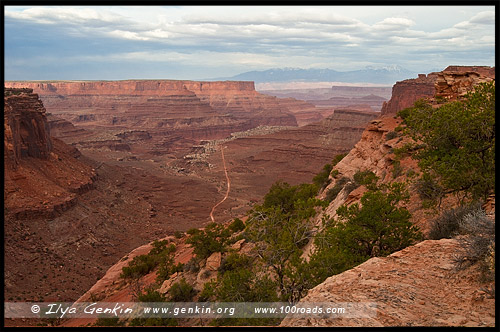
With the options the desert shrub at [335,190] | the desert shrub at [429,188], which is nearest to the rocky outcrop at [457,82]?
the desert shrub at [335,190]

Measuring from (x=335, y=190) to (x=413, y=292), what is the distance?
16.9 metres

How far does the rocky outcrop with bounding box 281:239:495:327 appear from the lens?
272 inches

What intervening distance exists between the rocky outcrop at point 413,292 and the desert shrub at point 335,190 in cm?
1462

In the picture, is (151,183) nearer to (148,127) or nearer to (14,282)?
(14,282)

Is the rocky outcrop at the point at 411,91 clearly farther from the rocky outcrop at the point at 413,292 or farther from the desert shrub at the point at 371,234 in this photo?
the rocky outcrop at the point at 413,292

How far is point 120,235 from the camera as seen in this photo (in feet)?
121

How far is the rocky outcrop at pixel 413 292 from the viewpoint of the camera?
6898 millimetres

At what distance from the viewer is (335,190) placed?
24.5 meters

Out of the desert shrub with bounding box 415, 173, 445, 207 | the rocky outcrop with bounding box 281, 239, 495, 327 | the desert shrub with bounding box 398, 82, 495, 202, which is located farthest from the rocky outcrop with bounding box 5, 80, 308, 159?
the rocky outcrop with bounding box 281, 239, 495, 327

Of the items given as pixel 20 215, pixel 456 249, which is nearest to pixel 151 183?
pixel 20 215

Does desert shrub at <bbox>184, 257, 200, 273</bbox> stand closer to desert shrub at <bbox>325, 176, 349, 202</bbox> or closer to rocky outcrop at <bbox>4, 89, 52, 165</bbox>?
desert shrub at <bbox>325, 176, 349, 202</bbox>

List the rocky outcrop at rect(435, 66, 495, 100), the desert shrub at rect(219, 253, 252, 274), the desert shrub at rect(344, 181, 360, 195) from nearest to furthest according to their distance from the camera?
the desert shrub at rect(219, 253, 252, 274), the desert shrub at rect(344, 181, 360, 195), the rocky outcrop at rect(435, 66, 495, 100)

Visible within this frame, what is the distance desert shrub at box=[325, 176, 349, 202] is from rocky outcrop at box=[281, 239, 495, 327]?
48.0 feet
